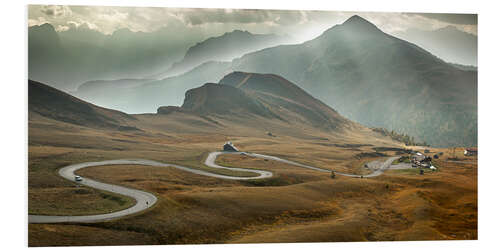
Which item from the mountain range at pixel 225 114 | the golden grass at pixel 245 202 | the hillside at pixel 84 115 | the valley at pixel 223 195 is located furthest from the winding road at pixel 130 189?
the hillside at pixel 84 115

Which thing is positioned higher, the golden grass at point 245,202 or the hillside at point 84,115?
the hillside at point 84,115

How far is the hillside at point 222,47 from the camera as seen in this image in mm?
45594

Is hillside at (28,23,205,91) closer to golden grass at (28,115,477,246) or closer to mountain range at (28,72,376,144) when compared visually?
mountain range at (28,72,376,144)

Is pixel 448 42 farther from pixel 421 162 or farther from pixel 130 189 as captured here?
pixel 130 189

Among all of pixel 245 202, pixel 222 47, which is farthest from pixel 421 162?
pixel 245 202

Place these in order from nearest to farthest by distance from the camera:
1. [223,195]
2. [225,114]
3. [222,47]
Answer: [223,195]
[222,47]
[225,114]

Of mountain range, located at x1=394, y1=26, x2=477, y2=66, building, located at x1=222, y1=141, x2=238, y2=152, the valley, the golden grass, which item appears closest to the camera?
the golden grass

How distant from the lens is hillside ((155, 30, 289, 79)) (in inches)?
1795

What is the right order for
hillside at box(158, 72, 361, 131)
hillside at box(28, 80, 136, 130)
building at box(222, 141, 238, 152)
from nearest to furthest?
building at box(222, 141, 238, 152) < hillside at box(28, 80, 136, 130) < hillside at box(158, 72, 361, 131)

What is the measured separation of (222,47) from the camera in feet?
168

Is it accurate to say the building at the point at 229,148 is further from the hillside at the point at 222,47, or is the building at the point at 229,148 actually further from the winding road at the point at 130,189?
the hillside at the point at 222,47

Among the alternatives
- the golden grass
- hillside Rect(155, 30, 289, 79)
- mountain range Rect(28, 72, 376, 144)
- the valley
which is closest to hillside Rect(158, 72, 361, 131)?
mountain range Rect(28, 72, 376, 144)

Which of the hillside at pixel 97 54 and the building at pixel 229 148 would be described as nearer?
the hillside at pixel 97 54
